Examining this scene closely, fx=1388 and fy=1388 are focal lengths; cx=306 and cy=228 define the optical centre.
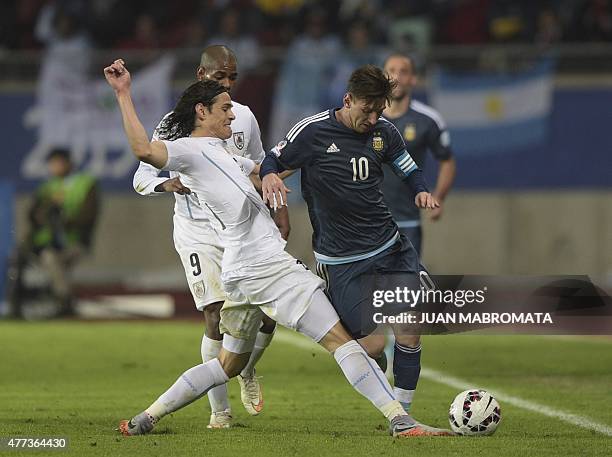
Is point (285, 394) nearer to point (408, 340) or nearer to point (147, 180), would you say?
point (408, 340)

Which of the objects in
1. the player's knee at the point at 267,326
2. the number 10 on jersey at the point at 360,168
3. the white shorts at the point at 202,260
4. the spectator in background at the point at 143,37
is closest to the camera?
the number 10 on jersey at the point at 360,168

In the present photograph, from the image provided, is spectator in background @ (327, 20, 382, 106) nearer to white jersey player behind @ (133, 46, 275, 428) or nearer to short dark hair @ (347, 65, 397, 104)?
white jersey player behind @ (133, 46, 275, 428)

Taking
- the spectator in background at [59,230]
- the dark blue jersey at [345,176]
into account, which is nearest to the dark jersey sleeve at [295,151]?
the dark blue jersey at [345,176]

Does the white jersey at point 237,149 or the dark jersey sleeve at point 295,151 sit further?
the white jersey at point 237,149

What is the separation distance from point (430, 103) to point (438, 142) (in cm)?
737

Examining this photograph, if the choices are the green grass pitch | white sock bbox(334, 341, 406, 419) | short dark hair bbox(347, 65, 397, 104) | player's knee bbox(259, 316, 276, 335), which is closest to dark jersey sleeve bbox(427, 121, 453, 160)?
the green grass pitch

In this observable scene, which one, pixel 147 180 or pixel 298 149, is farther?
pixel 147 180

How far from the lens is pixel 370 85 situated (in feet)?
24.2

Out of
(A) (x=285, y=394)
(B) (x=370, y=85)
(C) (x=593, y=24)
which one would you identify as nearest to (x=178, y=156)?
(B) (x=370, y=85)

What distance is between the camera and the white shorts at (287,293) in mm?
7219

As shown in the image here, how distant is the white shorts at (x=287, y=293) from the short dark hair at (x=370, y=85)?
38.2 inches

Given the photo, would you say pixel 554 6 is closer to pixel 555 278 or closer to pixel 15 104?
pixel 15 104

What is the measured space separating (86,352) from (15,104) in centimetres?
663

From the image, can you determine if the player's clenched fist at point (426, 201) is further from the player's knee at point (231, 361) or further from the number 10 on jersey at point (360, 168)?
the player's knee at point (231, 361)
